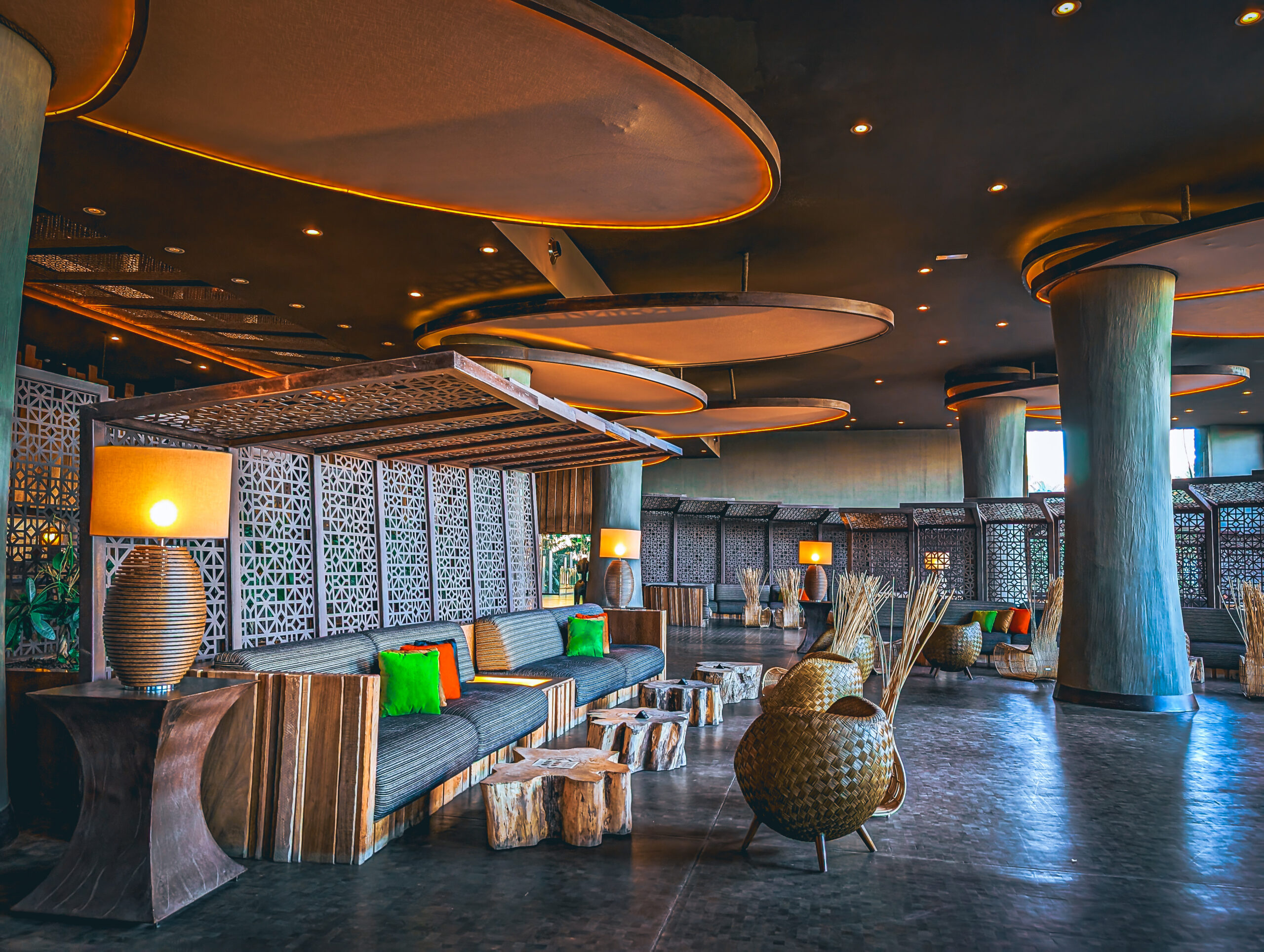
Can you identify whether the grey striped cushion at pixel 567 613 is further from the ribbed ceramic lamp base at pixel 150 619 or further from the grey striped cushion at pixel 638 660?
the ribbed ceramic lamp base at pixel 150 619

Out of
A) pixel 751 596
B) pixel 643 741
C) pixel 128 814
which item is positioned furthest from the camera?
pixel 751 596

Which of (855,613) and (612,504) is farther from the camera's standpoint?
(612,504)

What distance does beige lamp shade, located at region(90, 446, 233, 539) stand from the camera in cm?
300

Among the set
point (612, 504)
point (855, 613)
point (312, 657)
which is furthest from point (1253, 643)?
point (612, 504)

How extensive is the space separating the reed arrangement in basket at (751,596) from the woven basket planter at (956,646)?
680 cm

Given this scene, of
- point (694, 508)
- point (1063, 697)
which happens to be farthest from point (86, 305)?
point (694, 508)

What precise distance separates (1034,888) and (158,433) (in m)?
4.15

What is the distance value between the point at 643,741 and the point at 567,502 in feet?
46.2

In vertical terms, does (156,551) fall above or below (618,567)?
above

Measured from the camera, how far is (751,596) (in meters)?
16.4

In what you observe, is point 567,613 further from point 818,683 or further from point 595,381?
point 595,381

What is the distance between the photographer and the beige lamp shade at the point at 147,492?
3000 mm

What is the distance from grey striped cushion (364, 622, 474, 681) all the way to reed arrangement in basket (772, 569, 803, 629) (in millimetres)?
10620

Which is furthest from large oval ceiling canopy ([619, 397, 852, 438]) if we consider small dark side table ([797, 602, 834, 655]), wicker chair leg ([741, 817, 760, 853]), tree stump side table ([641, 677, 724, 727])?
wicker chair leg ([741, 817, 760, 853])
